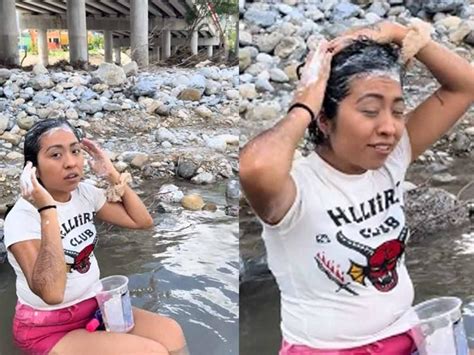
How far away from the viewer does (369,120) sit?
620mm

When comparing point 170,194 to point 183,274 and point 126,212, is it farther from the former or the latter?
point 126,212

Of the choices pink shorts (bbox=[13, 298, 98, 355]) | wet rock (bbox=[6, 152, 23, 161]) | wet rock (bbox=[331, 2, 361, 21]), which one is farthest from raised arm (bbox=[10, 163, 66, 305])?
wet rock (bbox=[6, 152, 23, 161])

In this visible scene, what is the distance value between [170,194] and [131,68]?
1.57 ft

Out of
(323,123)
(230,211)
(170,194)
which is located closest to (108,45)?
(170,194)

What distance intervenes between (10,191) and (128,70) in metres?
0.59

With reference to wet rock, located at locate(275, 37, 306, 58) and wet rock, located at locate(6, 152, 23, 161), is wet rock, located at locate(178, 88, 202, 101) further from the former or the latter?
wet rock, located at locate(275, 37, 306, 58)

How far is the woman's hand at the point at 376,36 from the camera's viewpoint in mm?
640

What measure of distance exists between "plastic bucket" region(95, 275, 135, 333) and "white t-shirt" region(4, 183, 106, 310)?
24 millimetres

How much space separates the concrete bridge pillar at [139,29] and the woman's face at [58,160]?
110 centimetres

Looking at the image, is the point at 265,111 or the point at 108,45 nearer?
the point at 265,111

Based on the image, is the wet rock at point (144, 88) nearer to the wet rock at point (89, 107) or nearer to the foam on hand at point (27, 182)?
the wet rock at point (89, 107)

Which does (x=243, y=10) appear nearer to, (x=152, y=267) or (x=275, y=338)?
(x=275, y=338)

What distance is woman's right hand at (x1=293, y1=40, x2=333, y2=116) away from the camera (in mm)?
594

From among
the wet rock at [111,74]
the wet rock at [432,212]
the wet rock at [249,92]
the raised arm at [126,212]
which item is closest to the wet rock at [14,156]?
the wet rock at [111,74]
